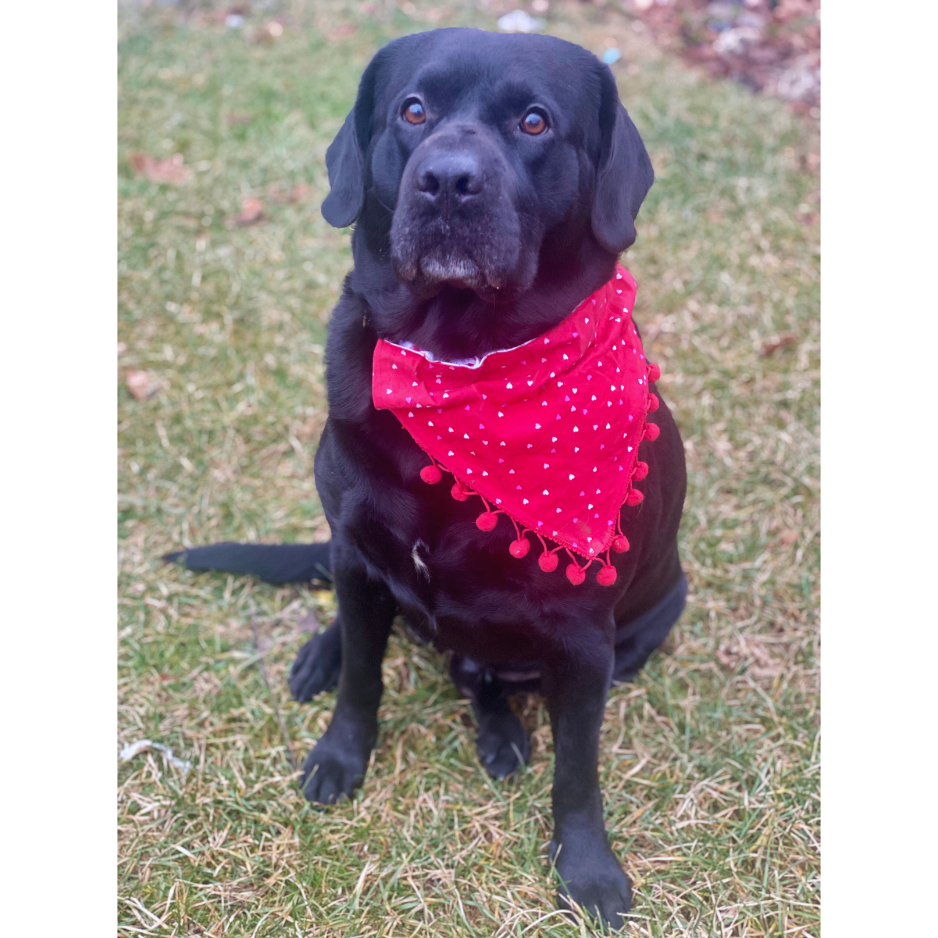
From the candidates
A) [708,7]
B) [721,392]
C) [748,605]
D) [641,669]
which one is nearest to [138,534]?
[641,669]

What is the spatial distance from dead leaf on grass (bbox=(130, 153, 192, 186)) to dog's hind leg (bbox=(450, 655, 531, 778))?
3.39 m

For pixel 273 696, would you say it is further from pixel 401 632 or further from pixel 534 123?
pixel 534 123

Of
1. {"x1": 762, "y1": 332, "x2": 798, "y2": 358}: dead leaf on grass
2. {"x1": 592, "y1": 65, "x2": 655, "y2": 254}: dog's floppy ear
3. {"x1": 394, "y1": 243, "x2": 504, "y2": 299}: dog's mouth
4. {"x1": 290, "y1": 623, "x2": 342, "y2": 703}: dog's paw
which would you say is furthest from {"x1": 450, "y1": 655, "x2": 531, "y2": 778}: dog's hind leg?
{"x1": 762, "y1": 332, "x2": 798, "y2": 358}: dead leaf on grass

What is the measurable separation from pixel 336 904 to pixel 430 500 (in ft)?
3.20

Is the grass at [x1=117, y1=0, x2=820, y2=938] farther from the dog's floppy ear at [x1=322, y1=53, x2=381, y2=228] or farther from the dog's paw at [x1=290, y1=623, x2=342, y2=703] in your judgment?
the dog's floppy ear at [x1=322, y1=53, x2=381, y2=228]

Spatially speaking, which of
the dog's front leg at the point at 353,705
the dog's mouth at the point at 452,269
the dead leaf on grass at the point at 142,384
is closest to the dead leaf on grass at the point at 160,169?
the dead leaf on grass at the point at 142,384

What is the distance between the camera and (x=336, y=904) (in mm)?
2047

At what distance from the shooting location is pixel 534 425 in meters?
1.85

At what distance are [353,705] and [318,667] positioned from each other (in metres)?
0.28

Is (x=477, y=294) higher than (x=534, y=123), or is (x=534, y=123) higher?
(x=534, y=123)

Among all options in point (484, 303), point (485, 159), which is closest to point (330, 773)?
point (484, 303)

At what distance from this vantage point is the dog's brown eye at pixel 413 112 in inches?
71.9

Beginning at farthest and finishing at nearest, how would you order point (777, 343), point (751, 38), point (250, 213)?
point (751, 38)
point (250, 213)
point (777, 343)

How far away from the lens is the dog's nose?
5.36 ft
